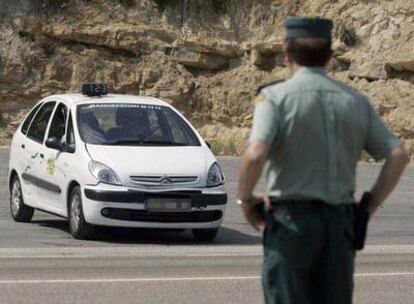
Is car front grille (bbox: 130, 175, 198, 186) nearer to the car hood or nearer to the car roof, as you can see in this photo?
the car hood

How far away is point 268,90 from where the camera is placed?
195 inches

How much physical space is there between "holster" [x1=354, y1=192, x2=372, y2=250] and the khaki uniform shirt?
6 centimetres

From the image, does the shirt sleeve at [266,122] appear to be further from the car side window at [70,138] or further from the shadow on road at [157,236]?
the car side window at [70,138]

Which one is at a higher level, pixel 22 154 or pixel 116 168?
pixel 116 168

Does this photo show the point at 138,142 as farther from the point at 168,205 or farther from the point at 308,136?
the point at 308,136

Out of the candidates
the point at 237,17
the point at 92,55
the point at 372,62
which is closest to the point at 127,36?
the point at 92,55

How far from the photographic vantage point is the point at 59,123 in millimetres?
13875

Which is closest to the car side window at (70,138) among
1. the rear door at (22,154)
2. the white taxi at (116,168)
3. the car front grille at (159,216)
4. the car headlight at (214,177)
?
the white taxi at (116,168)

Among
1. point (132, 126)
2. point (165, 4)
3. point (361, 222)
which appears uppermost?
point (361, 222)

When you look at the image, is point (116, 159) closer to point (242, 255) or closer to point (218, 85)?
point (242, 255)

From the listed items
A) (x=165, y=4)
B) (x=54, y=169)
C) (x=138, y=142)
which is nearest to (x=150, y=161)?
(x=138, y=142)

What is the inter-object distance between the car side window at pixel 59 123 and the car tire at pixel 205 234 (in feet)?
6.09

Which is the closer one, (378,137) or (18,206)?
(378,137)

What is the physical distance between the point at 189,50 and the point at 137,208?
2298 centimetres
